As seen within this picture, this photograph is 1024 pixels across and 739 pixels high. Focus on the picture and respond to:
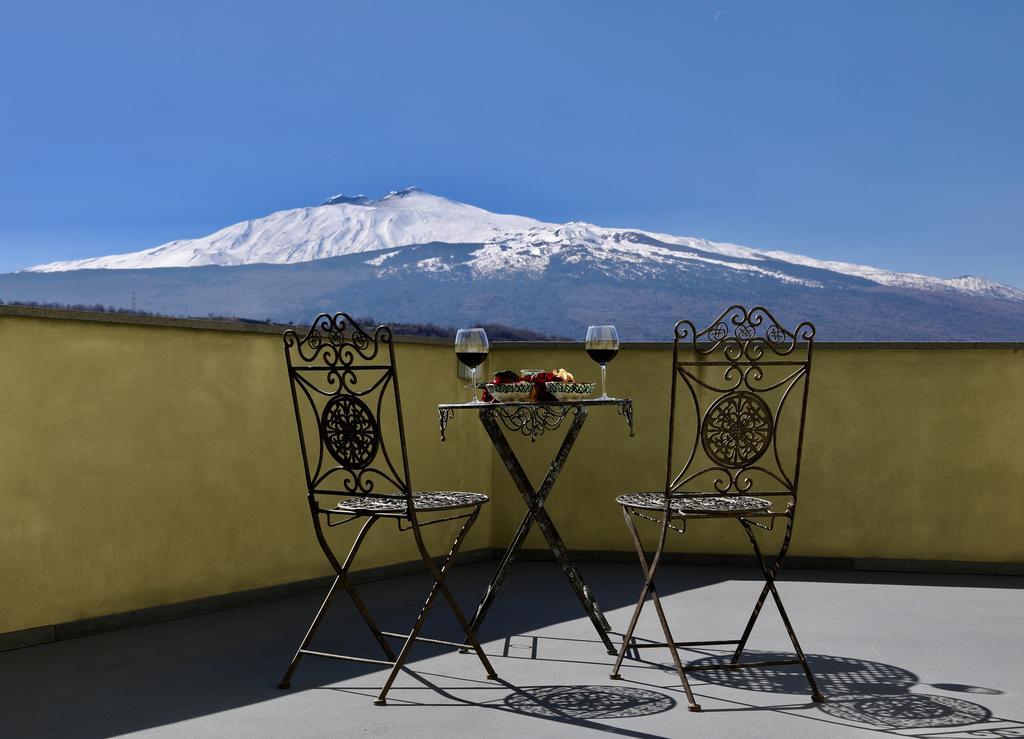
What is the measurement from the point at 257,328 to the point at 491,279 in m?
35.6

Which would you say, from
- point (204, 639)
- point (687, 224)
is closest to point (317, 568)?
point (204, 639)

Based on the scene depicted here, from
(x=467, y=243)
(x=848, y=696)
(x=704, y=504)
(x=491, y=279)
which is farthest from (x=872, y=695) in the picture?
(x=467, y=243)

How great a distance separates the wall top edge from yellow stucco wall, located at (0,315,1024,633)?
0.04m

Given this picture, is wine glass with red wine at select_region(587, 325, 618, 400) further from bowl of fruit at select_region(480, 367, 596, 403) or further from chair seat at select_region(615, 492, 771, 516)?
chair seat at select_region(615, 492, 771, 516)

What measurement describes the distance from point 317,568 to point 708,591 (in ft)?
5.82

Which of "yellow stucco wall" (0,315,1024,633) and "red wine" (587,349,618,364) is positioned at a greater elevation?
"red wine" (587,349,618,364)

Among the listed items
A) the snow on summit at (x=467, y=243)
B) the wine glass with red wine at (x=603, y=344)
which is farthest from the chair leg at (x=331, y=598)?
the snow on summit at (x=467, y=243)

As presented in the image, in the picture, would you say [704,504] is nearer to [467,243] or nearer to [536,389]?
[536,389]

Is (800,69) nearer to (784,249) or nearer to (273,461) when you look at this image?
(784,249)

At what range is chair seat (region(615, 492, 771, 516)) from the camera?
2.82 meters

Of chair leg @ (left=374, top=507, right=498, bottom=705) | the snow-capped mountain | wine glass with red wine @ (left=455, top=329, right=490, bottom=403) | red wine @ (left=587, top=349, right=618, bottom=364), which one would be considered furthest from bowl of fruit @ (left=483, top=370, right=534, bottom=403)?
the snow-capped mountain

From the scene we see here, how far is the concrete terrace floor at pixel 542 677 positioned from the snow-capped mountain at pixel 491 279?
30161 millimetres

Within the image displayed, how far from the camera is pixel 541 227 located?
43281 millimetres

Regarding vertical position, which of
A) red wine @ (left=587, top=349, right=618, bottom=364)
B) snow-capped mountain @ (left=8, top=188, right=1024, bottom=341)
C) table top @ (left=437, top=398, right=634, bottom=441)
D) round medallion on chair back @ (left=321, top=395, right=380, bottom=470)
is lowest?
round medallion on chair back @ (left=321, top=395, right=380, bottom=470)
